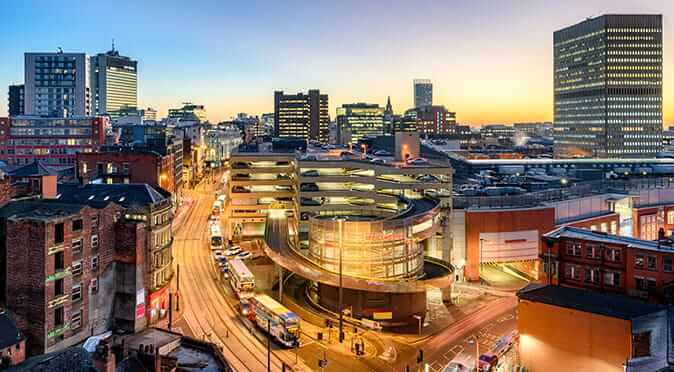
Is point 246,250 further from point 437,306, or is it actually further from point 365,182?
point 437,306

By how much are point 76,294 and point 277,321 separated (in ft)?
59.7

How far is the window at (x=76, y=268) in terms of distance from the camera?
4891 cm

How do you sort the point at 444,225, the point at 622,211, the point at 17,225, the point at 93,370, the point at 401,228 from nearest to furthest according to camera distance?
the point at 93,370, the point at 17,225, the point at 401,228, the point at 444,225, the point at 622,211

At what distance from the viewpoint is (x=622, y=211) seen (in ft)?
303

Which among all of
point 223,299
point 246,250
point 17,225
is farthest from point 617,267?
point 246,250

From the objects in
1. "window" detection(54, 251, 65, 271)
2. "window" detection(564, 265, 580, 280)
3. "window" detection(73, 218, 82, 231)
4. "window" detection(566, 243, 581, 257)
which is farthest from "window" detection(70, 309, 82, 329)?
"window" detection(566, 243, 581, 257)

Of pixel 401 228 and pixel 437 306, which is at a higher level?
pixel 401 228

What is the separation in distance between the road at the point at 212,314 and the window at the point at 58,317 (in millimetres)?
12389

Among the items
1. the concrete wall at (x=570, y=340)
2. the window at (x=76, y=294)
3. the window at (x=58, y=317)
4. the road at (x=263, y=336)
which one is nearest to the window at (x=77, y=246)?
the window at (x=76, y=294)

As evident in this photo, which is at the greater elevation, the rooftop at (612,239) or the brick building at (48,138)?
the brick building at (48,138)

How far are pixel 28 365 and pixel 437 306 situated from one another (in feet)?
164

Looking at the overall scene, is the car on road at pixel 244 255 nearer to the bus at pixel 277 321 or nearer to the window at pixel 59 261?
the bus at pixel 277 321

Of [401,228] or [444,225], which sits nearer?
[401,228]

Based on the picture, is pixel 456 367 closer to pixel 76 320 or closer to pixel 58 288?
pixel 76 320
